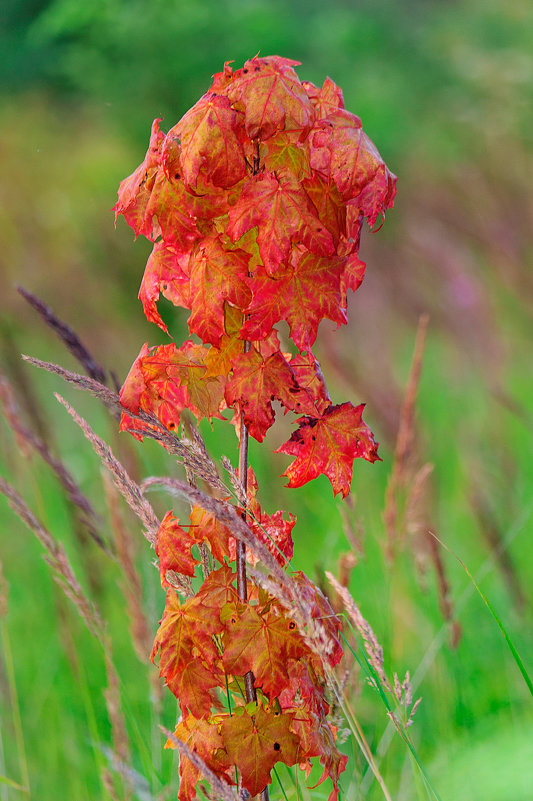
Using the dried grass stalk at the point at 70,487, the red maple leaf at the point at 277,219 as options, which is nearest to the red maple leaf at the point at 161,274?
the red maple leaf at the point at 277,219

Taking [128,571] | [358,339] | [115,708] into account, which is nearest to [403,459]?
[128,571]

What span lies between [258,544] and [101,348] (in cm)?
277

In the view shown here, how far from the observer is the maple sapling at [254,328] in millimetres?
608

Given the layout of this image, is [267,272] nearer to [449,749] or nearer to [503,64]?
[449,749]

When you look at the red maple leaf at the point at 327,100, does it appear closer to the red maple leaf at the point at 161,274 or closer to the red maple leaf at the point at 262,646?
the red maple leaf at the point at 161,274

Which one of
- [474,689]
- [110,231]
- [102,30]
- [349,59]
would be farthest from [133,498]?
[349,59]

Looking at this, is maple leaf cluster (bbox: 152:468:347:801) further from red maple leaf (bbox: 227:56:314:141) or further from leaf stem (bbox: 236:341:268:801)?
red maple leaf (bbox: 227:56:314:141)

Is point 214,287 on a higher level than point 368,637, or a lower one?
higher

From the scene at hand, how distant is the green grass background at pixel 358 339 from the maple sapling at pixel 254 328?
0.18m

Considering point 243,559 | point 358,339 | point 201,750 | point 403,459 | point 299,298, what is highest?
point 358,339

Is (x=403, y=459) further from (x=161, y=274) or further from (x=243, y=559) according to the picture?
(x=161, y=274)

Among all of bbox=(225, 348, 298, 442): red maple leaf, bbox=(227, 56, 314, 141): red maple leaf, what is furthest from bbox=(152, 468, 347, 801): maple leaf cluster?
bbox=(227, 56, 314, 141): red maple leaf

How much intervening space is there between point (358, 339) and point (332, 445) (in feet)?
8.37

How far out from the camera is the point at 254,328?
2.11ft
